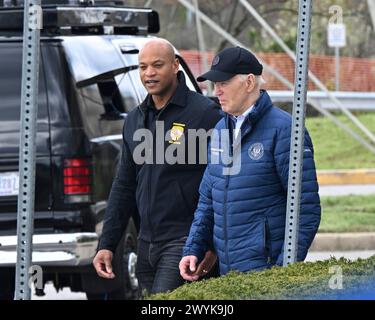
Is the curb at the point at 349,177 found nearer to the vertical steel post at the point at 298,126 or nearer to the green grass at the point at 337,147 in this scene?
the green grass at the point at 337,147

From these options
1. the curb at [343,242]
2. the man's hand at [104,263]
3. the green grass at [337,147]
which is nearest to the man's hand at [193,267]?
the man's hand at [104,263]

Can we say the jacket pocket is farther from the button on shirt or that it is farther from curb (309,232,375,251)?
curb (309,232,375,251)

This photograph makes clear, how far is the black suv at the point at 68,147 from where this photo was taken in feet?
30.7

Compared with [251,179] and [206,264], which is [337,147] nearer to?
[206,264]

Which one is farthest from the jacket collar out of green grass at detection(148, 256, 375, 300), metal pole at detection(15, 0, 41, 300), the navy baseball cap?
metal pole at detection(15, 0, 41, 300)

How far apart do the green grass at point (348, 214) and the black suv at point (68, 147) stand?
546 centimetres

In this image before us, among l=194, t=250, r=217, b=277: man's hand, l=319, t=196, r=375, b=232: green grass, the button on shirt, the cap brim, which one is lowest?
l=319, t=196, r=375, b=232: green grass

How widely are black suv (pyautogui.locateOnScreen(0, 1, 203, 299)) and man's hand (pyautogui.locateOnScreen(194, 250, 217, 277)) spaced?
112 inches

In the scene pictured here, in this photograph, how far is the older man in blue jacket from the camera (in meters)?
5.93

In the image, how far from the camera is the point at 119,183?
704 cm

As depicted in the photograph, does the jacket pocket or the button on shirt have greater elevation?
the button on shirt

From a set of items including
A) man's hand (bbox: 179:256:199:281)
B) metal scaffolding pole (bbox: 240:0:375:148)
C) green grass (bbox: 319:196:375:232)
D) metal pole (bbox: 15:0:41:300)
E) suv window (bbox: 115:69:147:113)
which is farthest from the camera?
metal scaffolding pole (bbox: 240:0:375:148)

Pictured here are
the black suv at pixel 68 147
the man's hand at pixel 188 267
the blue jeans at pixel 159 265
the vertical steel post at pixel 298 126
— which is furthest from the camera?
the black suv at pixel 68 147

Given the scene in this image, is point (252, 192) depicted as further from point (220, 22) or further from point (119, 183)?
point (220, 22)
